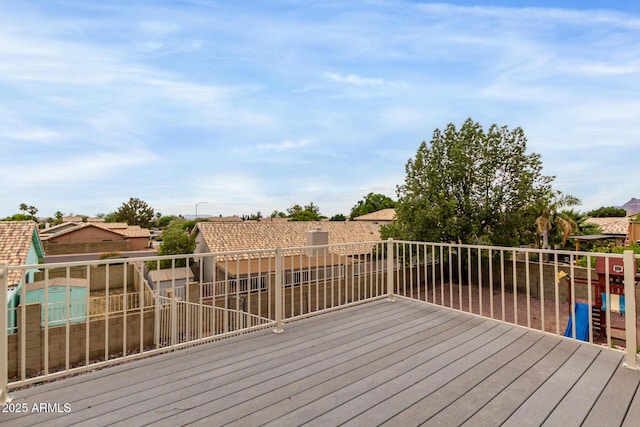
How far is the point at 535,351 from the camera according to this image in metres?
2.67

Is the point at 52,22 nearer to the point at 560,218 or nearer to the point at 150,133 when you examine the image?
the point at 150,133

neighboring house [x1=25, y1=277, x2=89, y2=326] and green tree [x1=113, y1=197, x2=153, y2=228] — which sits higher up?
green tree [x1=113, y1=197, x2=153, y2=228]

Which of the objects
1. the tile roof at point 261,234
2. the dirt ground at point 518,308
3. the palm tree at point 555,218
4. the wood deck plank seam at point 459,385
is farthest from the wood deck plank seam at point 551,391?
the tile roof at point 261,234

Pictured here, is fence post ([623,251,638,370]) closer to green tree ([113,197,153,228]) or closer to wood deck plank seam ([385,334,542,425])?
wood deck plank seam ([385,334,542,425])

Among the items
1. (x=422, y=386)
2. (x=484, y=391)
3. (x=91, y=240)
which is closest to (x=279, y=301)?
(x=422, y=386)

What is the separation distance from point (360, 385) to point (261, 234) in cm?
1834

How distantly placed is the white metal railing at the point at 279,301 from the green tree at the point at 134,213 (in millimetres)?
40956

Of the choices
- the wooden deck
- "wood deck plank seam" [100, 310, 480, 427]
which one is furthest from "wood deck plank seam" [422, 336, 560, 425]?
"wood deck plank seam" [100, 310, 480, 427]

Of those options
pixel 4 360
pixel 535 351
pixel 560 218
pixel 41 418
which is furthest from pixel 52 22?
pixel 560 218

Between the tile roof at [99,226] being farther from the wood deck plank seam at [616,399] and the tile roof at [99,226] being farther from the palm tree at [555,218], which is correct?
the wood deck plank seam at [616,399]

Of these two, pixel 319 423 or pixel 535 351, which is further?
pixel 535 351

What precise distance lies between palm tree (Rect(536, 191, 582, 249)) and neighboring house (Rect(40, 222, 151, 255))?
1347 inches

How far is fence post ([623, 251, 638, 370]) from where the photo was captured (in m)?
2.36

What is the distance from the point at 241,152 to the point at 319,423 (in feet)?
70.8
